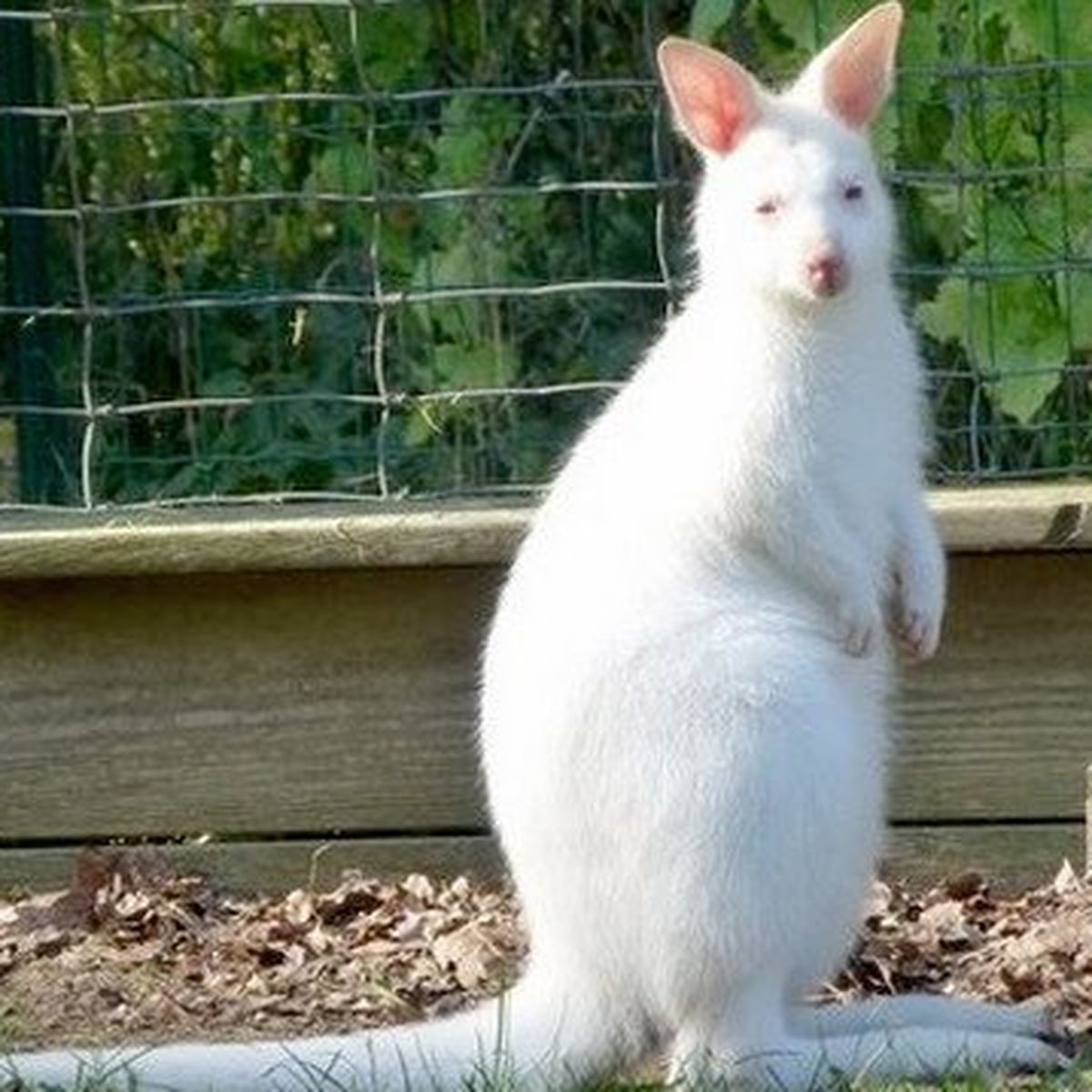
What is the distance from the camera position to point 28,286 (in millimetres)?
6379

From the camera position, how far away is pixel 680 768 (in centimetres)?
466

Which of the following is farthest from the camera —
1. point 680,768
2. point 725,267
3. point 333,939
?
point 333,939

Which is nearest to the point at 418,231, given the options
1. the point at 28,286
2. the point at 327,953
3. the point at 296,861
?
the point at 28,286

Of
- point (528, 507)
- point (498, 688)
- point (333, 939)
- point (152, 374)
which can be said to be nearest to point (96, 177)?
point (152, 374)

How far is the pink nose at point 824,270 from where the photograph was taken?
4.94m

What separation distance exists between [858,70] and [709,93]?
0.71ft

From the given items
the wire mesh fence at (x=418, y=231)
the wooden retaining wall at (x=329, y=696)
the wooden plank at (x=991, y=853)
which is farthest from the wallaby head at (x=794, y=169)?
the wooden plank at (x=991, y=853)

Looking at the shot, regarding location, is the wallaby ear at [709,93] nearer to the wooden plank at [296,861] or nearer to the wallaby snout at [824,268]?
the wallaby snout at [824,268]

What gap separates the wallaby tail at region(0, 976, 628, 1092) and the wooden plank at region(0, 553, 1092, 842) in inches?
46.0

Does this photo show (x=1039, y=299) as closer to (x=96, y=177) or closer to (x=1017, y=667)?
(x=1017, y=667)

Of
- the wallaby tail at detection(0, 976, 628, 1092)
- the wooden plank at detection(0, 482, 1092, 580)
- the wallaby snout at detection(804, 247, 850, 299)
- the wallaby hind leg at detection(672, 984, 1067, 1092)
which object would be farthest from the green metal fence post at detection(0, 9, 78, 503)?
the wallaby hind leg at detection(672, 984, 1067, 1092)

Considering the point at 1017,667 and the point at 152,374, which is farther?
the point at 152,374

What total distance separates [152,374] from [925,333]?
1462 millimetres

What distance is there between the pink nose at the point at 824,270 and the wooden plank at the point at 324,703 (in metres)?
1.07
